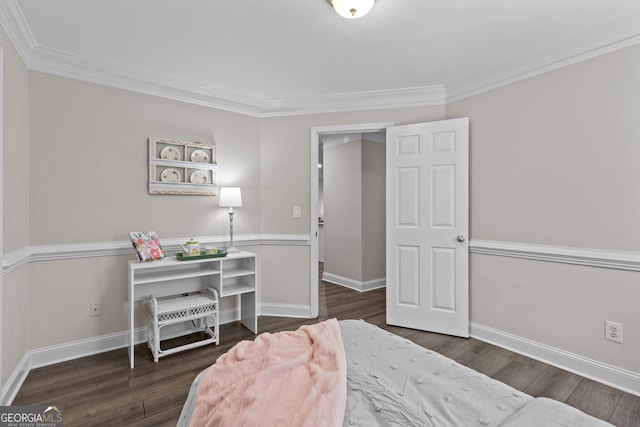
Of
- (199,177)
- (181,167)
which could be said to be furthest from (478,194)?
(181,167)

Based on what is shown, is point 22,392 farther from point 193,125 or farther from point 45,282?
point 193,125

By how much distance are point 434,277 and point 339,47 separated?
7.46ft

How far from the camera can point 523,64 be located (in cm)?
265

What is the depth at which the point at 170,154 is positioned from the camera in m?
3.05

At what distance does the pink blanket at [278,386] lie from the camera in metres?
1.04

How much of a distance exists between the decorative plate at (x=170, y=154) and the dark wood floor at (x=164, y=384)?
1746 mm

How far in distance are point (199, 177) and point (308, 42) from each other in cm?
168

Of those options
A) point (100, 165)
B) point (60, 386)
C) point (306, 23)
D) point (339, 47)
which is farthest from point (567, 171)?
point (60, 386)

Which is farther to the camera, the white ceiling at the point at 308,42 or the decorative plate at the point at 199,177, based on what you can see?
the decorative plate at the point at 199,177

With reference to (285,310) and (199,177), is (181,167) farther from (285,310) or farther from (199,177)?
(285,310)

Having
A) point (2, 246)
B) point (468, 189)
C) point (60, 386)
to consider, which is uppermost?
point (468, 189)

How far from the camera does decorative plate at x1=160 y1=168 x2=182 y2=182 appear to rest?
3020 mm

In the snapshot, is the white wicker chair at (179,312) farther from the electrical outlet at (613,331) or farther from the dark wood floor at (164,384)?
the electrical outlet at (613,331)

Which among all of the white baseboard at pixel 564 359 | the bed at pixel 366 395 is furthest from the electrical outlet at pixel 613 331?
the bed at pixel 366 395
